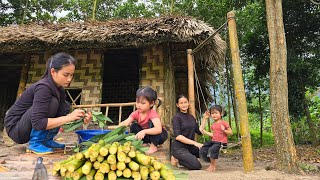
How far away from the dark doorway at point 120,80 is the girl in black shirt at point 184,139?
528 cm

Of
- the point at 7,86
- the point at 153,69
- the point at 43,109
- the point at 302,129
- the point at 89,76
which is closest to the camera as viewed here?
the point at 43,109

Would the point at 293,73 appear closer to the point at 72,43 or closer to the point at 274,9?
the point at 274,9

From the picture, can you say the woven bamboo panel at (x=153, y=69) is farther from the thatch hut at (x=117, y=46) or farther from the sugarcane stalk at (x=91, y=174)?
the sugarcane stalk at (x=91, y=174)

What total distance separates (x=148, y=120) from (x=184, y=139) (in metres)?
0.59

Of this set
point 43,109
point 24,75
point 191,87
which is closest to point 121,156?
point 43,109

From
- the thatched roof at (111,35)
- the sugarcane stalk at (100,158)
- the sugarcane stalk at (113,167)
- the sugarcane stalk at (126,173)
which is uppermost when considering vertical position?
the thatched roof at (111,35)

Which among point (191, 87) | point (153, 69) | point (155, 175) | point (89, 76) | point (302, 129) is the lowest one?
point (302, 129)

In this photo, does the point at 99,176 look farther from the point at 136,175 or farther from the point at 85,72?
the point at 85,72

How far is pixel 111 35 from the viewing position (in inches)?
215

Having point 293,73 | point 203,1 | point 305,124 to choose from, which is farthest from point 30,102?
point 305,124

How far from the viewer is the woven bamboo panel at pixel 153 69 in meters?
6.04

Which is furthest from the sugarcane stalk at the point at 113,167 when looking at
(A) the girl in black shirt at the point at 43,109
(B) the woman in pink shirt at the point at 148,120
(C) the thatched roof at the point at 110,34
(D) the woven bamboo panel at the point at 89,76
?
(D) the woven bamboo panel at the point at 89,76

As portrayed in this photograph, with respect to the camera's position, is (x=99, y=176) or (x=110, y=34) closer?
(x=99, y=176)

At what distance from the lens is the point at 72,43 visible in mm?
5695
